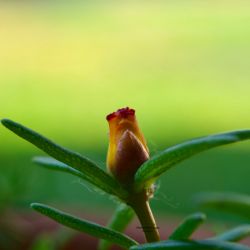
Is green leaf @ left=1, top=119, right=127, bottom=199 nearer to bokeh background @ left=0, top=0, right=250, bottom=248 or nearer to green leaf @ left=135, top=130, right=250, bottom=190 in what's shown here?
green leaf @ left=135, top=130, right=250, bottom=190

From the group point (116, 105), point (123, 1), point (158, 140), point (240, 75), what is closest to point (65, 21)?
point (123, 1)

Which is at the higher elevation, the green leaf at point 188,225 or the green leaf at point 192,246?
the green leaf at point 188,225

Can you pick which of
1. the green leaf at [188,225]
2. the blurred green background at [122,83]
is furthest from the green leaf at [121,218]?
the blurred green background at [122,83]

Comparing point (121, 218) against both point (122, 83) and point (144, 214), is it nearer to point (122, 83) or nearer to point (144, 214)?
point (144, 214)

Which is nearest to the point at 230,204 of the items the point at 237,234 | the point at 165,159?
the point at 237,234

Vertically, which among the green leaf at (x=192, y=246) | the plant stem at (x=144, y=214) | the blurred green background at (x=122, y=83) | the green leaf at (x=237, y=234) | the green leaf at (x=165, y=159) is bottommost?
the green leaf at (x=192, y=246)

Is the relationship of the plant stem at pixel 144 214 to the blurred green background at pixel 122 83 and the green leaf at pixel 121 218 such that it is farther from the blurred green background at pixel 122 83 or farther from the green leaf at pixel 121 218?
the blurred green background at pixel 122 83
